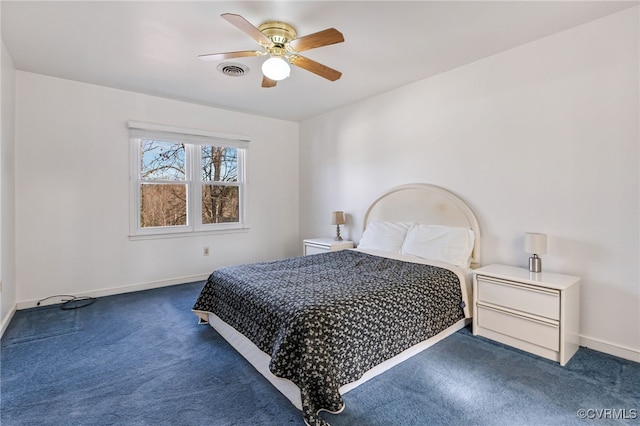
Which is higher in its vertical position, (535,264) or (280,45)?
(280,45)

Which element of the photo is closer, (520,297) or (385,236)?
(520,297)

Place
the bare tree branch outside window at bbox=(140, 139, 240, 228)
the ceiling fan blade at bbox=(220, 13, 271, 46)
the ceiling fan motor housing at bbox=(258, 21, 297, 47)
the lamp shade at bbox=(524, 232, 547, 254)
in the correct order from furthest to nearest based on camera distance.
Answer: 1. the bare tree branch outside window at bbox=(140, 139, 240, 228)
2. the lamp shade at bbox=(524, 232, 547, 254)
3. the ceiling fan motor housing at bbox=(258, 21, 297, 47)
4. the ceiling fan blade at bbox=(220, 13, 271, 46)

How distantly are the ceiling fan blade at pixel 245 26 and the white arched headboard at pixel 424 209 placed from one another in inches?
87.0

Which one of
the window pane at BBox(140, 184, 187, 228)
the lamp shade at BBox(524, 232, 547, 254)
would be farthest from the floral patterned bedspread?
the window pane at BBox(140, 184, 187, 228)

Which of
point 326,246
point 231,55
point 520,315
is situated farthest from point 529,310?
point 231,55

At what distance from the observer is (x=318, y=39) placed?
209 cm

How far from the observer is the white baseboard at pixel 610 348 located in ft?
7.22

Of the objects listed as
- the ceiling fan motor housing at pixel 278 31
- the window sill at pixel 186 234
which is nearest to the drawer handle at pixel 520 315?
the ceiling fan motor housing at pixel 278 31

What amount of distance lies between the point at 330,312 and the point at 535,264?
6.13ft

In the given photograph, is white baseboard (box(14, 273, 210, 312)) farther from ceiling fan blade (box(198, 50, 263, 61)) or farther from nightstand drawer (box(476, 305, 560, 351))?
nightstand drawer (box(476, 305, 560, 351))

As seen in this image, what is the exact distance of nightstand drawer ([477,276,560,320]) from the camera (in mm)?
2189

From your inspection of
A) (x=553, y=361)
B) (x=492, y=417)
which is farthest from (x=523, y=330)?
(x=492, y=417)

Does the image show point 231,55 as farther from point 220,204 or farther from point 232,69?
point 220,204

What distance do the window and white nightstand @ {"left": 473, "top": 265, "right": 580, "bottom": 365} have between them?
3512mm
